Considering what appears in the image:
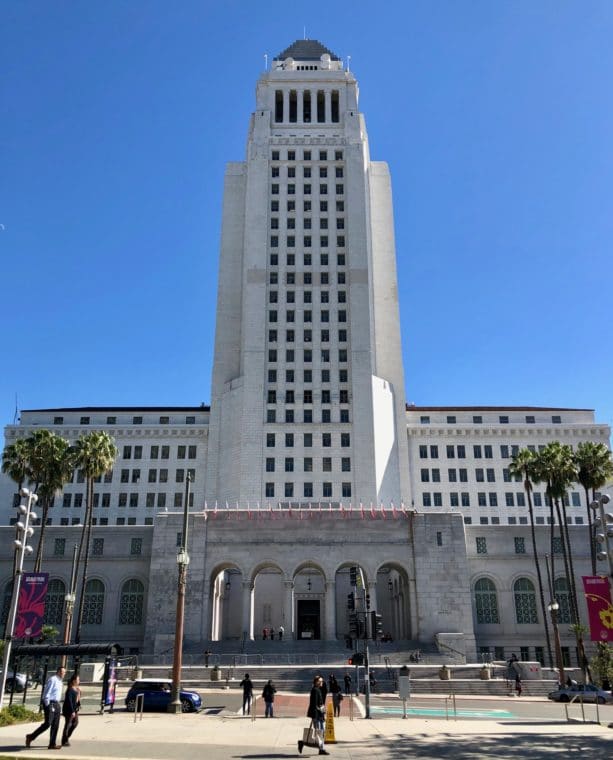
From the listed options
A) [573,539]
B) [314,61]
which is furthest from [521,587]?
[314,61]

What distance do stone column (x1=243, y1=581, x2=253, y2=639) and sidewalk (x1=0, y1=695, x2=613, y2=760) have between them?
27030mm

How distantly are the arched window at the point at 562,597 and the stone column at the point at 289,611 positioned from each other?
2327cm

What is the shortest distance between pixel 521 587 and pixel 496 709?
2939 cm

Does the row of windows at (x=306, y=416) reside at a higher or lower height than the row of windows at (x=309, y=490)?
higher

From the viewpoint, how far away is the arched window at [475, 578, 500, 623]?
60.1 m

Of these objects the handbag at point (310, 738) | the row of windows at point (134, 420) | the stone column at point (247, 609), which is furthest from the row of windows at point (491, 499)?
the handbag at point (310, 738)

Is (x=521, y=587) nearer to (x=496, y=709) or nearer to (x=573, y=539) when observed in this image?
(x=573, y=539)

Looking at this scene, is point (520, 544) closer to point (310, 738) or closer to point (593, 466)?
point (593, 466)

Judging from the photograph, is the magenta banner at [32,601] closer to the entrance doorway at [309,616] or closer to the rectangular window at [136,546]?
the rectangular window at [136,546]

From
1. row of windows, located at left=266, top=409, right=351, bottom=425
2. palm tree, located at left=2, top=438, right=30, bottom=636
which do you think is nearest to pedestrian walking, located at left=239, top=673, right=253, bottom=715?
palm tree, located at left=2, top=438, right=30, bottom=636

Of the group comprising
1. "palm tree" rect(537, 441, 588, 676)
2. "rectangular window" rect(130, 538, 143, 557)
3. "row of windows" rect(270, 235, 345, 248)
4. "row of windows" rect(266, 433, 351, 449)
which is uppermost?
"row of windows" rect(270, 235, 345, 248)

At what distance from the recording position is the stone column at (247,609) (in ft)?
179

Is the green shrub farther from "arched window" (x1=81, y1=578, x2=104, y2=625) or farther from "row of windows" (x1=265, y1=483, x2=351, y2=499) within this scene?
"row of windows" (x1=265, y1=483, x2=351, y2=499)

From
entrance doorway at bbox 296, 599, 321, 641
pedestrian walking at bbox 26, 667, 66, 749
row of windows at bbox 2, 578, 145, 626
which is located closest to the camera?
pedestrian walking at bbox 26, 667, 66, 749
